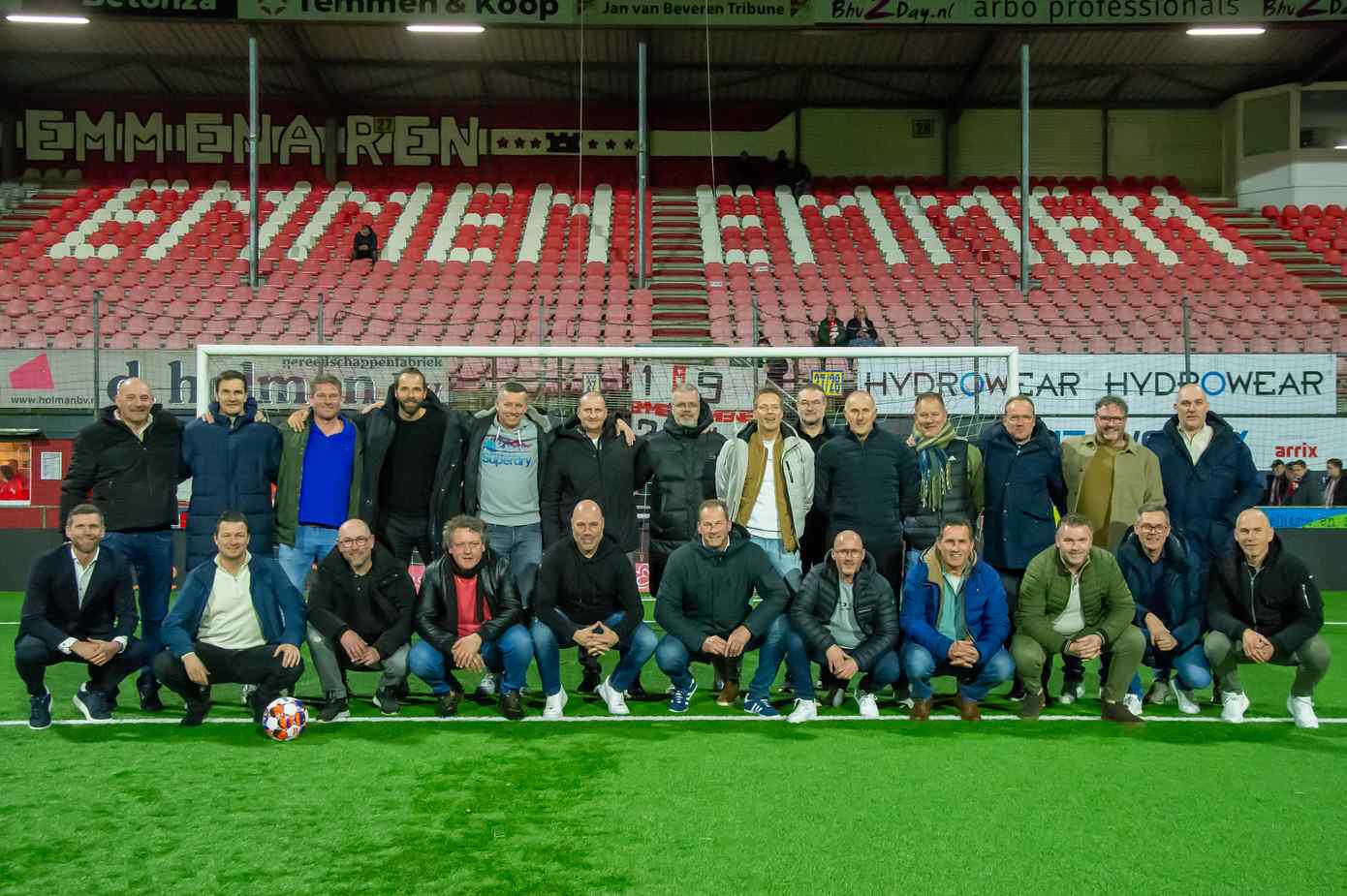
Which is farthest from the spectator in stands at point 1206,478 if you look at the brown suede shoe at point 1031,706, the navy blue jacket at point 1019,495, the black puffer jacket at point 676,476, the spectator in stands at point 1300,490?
the spectator in stands at point 1300,490

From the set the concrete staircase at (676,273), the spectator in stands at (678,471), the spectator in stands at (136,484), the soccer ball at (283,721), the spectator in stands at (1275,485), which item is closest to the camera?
the soccer ball at (283,721)

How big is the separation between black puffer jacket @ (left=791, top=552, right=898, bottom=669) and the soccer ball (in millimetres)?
2540

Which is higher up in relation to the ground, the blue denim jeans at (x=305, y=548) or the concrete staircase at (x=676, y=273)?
the concrete staircase at (x=676, y=273)

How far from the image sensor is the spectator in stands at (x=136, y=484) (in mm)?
6363

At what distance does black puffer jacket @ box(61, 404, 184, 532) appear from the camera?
636cm

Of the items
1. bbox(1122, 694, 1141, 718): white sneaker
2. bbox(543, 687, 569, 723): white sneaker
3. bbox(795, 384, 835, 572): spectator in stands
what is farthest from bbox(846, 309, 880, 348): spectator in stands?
bbox(543, 687, 569, 723): white sneaker

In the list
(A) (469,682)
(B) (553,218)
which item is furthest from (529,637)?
(B) (553,218)

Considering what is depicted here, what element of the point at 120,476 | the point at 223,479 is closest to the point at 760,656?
the point at 223,479

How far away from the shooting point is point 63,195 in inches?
838

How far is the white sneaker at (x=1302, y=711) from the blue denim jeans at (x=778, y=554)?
8.77 ft

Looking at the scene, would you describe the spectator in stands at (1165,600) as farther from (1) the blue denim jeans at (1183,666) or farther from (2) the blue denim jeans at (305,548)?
(2) the blue denim jeans at (305,548)

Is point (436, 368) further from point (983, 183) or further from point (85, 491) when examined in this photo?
point (983, 183)

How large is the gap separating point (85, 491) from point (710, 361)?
220 inches

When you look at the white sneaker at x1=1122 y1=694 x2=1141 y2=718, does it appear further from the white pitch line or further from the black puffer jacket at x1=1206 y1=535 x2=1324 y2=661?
the black puffer jacket at x1=1206 y1=535 x2=1324 y2=661
